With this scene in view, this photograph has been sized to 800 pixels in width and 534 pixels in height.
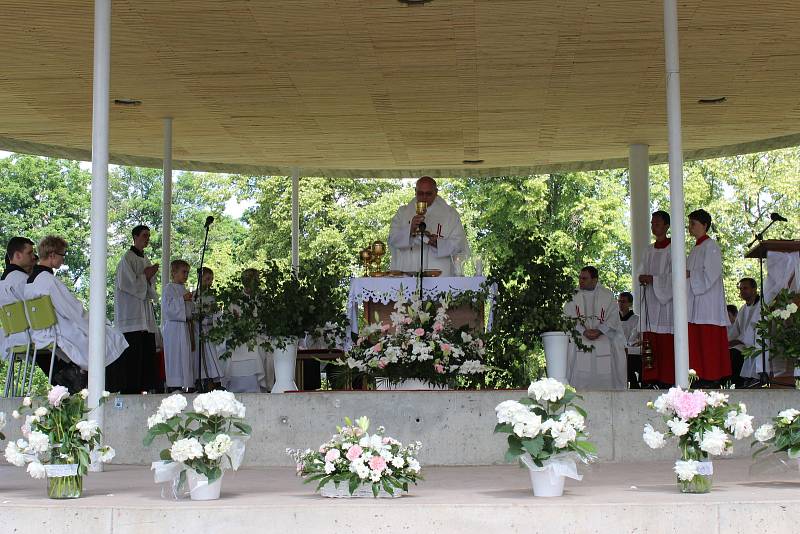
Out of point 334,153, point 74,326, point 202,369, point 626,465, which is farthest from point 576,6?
point 334,153

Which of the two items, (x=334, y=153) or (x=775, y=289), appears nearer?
(x=775, y=289)

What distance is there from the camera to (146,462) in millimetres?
8375

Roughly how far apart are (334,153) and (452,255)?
5312 mm

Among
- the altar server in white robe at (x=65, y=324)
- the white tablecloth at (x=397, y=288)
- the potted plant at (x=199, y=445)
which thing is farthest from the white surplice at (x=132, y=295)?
the potted plant at (x=199, y=445)

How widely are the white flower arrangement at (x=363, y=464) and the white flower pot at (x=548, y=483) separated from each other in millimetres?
601

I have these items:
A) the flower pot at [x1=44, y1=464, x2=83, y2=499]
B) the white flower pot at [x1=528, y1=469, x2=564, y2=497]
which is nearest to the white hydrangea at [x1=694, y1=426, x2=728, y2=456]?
the white flower pot at [x1=528, y1=469, x2=564, y2=497]

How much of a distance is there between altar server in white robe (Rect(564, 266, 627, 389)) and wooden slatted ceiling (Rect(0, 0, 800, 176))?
2.07 m

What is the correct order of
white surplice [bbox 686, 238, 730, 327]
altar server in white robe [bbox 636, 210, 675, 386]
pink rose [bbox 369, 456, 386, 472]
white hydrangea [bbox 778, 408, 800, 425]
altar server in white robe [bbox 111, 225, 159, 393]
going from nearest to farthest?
pink rose [bbox 369, 456, 386, 472] → white hydrangea [bbox 778, 408, 800, 425] → white surplice [bbox 686, 238, 730, 327] → altar server in white robe [bbox 636, 210, 675, 386] → altar server in white robe [bbox 111, 225, 159, 393]

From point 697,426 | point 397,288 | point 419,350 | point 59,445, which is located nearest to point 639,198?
point 397,288

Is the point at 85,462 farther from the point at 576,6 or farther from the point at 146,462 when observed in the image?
the point at 576,6

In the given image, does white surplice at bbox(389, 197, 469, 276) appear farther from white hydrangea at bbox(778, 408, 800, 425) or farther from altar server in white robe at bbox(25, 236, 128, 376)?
white hydrangea at bbox(778, 408, 800, 425)

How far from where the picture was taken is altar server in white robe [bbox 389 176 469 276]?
10.8 metres

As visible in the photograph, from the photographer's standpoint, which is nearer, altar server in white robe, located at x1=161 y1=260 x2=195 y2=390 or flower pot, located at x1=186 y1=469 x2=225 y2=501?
flower pot, located at x1=186 y1=469 x2=225 y2=501

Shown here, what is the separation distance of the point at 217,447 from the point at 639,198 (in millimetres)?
10130
